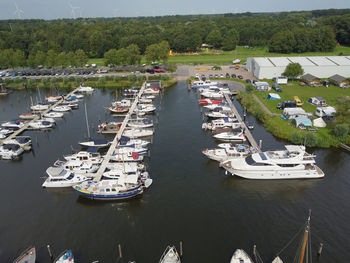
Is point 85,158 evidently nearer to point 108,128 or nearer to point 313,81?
point 108,128

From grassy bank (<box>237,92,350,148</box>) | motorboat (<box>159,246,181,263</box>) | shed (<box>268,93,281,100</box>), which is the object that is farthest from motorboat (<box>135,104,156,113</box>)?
motorboat (<box>159,246,181,263</box>)

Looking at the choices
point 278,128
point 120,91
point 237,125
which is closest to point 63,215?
point 237,125

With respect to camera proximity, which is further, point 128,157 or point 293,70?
point 293,70

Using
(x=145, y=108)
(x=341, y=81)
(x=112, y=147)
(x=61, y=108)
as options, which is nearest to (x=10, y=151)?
(x=112, y=147)

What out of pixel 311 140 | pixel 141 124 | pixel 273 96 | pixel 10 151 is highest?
pixel 273 96

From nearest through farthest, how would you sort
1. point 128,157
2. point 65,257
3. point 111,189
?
1. point 65,257
2. point 111,189
3. point 128,157

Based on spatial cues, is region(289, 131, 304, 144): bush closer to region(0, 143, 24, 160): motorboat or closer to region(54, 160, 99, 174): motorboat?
region(54, 160, 99, 174): motorboat

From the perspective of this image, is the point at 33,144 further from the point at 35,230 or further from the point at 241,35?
the point at 241,35
